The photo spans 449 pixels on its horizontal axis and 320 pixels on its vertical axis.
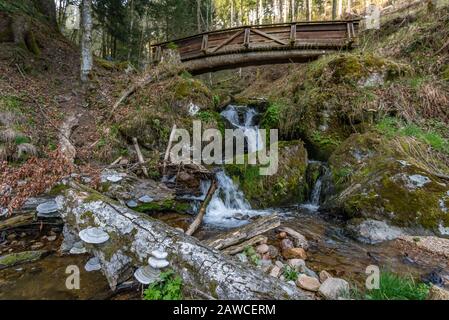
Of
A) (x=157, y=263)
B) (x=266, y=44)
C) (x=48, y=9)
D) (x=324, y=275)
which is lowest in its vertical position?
(x=324, y=275)

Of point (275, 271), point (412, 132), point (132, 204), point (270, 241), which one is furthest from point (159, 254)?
point (412, 132)

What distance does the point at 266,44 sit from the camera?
9.68m

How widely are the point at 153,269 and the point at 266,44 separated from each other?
9.43 m

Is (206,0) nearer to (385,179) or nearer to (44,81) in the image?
(44,81)

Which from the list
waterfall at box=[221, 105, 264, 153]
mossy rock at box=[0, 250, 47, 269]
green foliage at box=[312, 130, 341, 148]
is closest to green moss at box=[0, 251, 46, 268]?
mossy rock at box=[0, 250, 47, 269]

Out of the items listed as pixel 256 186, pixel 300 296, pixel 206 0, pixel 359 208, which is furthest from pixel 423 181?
pixel 206 0

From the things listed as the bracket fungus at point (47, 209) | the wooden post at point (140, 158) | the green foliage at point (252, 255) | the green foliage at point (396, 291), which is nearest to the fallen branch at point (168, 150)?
the wooden post at point (140, 158)

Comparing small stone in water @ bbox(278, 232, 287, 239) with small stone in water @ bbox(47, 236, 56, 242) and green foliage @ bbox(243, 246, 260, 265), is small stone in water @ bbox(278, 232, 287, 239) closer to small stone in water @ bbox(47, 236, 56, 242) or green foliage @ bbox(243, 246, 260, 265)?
green foliage @ bbox(243, 246, 260, 265)

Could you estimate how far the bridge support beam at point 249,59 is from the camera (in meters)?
9.52

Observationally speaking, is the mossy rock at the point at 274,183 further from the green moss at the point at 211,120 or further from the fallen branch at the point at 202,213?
the green moss at the point at 211,120

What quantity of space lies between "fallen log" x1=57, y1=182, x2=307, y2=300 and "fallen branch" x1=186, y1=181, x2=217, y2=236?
1351 mm

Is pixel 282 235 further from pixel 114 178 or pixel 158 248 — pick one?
pixel 114 178

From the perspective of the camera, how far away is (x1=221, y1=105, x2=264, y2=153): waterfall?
7639mm
